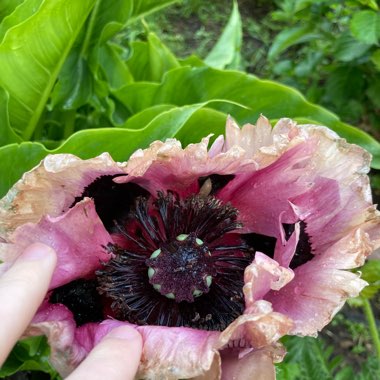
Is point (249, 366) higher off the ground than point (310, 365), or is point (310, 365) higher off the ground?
point (249, 366)

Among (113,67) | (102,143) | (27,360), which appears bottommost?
(27,360)

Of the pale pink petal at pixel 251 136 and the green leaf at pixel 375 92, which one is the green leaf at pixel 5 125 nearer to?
the pale pink petal at pixel 251 136

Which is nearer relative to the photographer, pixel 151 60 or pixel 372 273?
pixel 372 273

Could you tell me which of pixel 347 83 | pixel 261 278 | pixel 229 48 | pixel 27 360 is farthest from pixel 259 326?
pixel 347 83

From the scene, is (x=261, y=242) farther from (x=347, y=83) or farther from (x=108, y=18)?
(x=347, y=83)

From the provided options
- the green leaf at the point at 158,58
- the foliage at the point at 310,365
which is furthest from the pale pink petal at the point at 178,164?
the green leaf at the point at 158,58

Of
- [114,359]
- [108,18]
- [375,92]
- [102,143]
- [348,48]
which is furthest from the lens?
[375,92]

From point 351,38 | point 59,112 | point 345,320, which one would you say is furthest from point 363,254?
point 345,320

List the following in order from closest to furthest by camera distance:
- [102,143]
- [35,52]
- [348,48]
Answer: [102,143] < [35,52] < [348,48]
